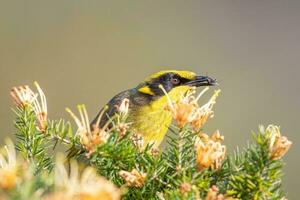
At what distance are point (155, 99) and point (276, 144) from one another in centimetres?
246

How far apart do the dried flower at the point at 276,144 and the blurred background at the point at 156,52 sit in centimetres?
552

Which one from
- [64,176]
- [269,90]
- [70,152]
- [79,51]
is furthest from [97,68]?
[64,176]

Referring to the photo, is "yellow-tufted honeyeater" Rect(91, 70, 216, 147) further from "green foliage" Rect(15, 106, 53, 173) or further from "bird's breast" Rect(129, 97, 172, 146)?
"green foliage" Rect(15, 106, 53, 173)

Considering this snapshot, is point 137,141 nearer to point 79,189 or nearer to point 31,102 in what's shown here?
point 31,102

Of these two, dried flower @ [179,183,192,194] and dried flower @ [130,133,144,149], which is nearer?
dried flower @ [179,183,192,194]

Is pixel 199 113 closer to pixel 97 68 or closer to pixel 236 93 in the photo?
pixel 236 93

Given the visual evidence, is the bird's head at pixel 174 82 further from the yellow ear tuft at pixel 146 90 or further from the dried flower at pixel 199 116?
the dried flower at pixel 199 116

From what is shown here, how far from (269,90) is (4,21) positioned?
349 centimetres

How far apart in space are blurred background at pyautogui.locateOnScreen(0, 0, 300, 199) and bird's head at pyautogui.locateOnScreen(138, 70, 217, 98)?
10.5ft

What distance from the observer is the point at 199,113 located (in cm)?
213

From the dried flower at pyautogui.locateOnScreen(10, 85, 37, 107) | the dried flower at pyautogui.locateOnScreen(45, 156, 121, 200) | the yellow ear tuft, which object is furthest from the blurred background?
the dried flower at pyautogui.locateOnScreen(45, 156, 121, 200)

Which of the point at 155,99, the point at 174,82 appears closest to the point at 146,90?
the point at 155,99

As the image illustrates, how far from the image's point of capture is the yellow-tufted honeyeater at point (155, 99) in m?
3.85

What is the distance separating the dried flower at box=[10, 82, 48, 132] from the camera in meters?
2.32
